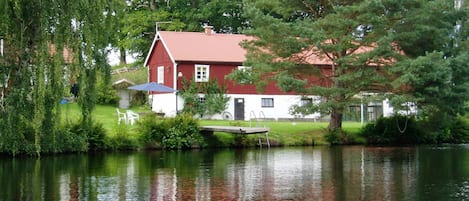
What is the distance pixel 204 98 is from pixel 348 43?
Answer: 13033mm

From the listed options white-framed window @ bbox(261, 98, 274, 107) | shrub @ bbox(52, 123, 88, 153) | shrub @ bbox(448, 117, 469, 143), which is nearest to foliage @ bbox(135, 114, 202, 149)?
shrub @ bbox(52, 123, 88, 153)

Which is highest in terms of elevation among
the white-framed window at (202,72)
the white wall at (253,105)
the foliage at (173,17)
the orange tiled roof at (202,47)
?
the foliage at (173,17)

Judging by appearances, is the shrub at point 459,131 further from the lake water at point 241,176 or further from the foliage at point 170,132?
the foliage at point 170,132

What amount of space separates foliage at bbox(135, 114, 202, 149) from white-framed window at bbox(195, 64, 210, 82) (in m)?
12.1

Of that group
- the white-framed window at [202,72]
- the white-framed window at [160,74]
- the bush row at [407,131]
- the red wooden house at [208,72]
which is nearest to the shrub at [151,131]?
the red wooden house at [208,72]

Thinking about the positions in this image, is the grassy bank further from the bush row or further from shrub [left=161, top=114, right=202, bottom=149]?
the bush row

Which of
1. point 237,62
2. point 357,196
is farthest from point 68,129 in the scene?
point 237,62

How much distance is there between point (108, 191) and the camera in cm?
1770

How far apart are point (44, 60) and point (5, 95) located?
1.80 m

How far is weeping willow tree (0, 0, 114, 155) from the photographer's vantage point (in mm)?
18203

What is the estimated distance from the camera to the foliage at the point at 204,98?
45.4m

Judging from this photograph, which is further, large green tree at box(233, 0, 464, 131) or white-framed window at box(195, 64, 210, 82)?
white-framed window at box(195, 64, 210, 82)

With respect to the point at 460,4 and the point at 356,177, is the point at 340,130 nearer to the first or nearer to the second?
the point at 460,4

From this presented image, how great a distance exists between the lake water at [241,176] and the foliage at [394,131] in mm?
6767
